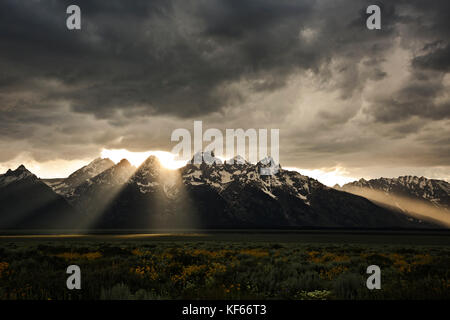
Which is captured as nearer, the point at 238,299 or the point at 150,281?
the point at 238,299

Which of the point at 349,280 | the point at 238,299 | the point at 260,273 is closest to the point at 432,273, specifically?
the point at 349,280

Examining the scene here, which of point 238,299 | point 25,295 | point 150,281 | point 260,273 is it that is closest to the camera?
point 238,299

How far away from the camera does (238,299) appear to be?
8.75 metres

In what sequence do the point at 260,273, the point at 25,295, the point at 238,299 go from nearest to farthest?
1. the point at 238,299
2. the point at 25,295
3. the point at 260,273
